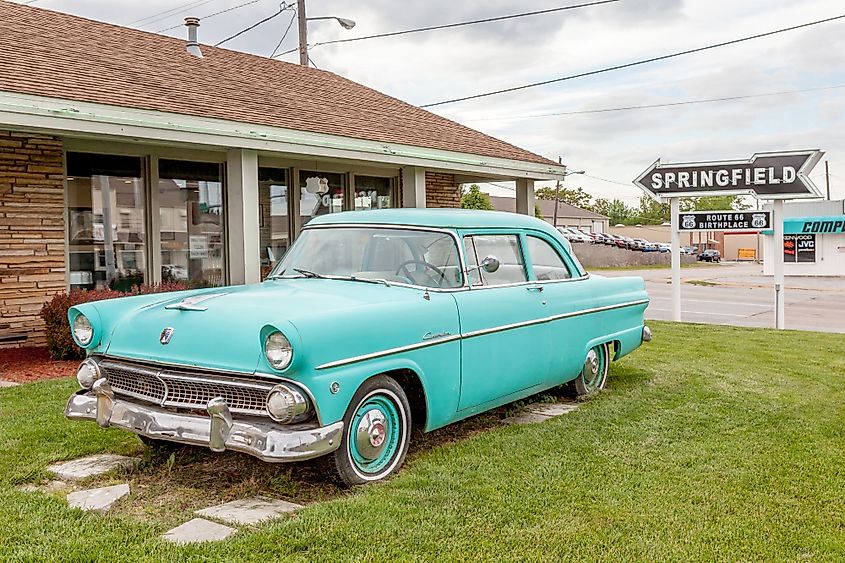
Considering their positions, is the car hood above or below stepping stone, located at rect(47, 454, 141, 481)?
above

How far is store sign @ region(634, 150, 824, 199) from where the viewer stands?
13.0m

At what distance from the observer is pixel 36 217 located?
9.75 metres

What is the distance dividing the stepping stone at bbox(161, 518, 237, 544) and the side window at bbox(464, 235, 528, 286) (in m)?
2.35

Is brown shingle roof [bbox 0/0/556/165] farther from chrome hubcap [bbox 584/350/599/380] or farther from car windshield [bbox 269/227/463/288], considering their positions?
chrome hubcap [bbox 584/350/599/380]

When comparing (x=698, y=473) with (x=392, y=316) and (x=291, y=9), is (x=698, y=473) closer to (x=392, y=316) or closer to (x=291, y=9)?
(x=392, y=316)

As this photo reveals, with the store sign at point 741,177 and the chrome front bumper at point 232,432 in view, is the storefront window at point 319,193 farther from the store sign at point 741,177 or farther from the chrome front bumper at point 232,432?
the chrome front bumper at point 232,432

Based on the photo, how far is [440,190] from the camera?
16.1 meters

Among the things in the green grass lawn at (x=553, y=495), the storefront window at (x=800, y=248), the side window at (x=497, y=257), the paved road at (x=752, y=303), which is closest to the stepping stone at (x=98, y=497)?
→ the green grass lawn at (x=553, y=495)

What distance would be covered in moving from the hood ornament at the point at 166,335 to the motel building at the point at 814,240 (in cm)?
3547

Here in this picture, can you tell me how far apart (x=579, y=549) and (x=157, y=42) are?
12.6 m

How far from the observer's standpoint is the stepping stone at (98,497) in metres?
4.00

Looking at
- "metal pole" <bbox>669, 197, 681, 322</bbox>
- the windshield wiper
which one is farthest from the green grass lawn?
"metal pole" <bbox>669, 197, 681, 322</bbox>

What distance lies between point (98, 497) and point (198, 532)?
820 millimetres

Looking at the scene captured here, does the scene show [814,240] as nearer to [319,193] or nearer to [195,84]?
[319,193]
